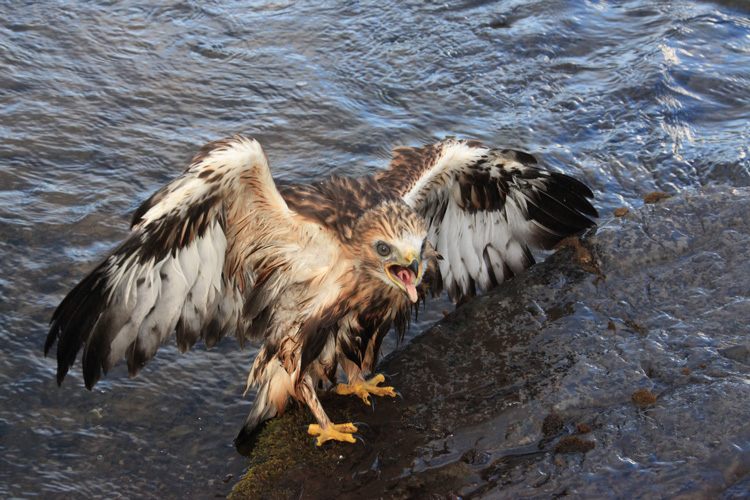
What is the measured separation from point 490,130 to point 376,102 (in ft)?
3.12

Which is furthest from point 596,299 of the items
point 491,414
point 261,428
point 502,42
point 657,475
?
point 502,42

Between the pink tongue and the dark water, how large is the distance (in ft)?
3.43

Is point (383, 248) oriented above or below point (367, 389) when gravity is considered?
above

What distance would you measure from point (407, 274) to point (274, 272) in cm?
64

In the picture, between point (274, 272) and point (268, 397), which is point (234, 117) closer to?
point (274, 272)

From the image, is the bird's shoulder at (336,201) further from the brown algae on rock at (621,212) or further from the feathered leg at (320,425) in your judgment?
the brown algae on rock at (621,212)

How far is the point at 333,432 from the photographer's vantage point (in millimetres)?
4324

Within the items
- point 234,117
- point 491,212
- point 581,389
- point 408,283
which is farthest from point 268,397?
point 234,117

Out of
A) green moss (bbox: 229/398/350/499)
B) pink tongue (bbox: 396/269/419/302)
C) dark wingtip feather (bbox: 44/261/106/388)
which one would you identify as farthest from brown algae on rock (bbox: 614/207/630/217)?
dark wingtip feather (bbox: 44/261/106/388)

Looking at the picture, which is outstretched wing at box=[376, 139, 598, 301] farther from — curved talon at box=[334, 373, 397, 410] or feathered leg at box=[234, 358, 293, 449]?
feathered leg at box=[234, 358, 293, 449]

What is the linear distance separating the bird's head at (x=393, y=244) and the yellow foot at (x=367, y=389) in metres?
→ 0.56

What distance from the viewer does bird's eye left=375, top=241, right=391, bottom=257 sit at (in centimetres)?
427

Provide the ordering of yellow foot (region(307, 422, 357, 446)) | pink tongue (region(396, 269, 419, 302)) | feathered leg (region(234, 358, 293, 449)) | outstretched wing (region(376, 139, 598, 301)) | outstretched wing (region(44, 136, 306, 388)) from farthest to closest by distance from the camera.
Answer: outstretched wing (region(376, 139, 598, 301))
feathered leg (region(234, 358, 293, 449))
yellow foot (region(307, 422, 357, 446))
pink tongue (region(396, 269, 419, 302))
outstretched wing (region(44, 136, 306, 388))

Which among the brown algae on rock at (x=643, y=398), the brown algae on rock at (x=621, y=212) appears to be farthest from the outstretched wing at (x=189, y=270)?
the brown algae on rock at (x=621, y=212)
